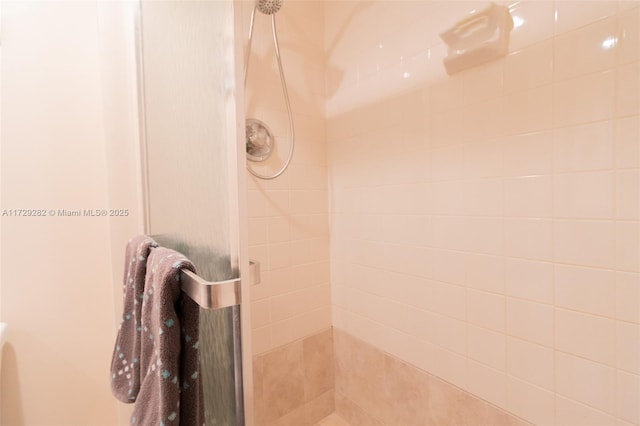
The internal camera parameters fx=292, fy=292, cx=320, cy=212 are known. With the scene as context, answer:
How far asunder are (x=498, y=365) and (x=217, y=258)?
2.78 feet

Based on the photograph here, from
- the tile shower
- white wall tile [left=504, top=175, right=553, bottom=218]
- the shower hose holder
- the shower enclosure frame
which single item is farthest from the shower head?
white wall tile [left=504, top=175, right=553, bottom=218]

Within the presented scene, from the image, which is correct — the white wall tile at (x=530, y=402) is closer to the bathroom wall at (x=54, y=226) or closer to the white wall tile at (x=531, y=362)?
the white wall tile at (x=531, y=362)

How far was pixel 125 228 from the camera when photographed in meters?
0.99

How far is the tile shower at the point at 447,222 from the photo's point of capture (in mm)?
656

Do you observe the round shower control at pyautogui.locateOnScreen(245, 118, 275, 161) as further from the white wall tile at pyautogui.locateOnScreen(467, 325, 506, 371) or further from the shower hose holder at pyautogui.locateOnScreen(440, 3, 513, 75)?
the white wall tile at pyautogui.locateOnScreen(467, 325, 506, 371)

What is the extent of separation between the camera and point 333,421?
1.32 m

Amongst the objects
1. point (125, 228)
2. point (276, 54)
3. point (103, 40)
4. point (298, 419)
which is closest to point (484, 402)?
point (298, 419)

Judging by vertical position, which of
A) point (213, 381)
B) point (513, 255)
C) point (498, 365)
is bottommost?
point (498, 365)

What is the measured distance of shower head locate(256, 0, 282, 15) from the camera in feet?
3.26

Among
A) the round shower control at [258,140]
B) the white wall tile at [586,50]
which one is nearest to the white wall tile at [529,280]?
the white wall tile at [586,50]

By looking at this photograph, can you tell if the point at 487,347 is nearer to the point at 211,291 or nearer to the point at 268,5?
the point at 211,291

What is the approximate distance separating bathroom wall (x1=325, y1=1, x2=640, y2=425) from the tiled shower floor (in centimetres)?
43

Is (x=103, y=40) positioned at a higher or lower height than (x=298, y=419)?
higher

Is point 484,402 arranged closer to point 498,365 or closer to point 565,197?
point 498,365
